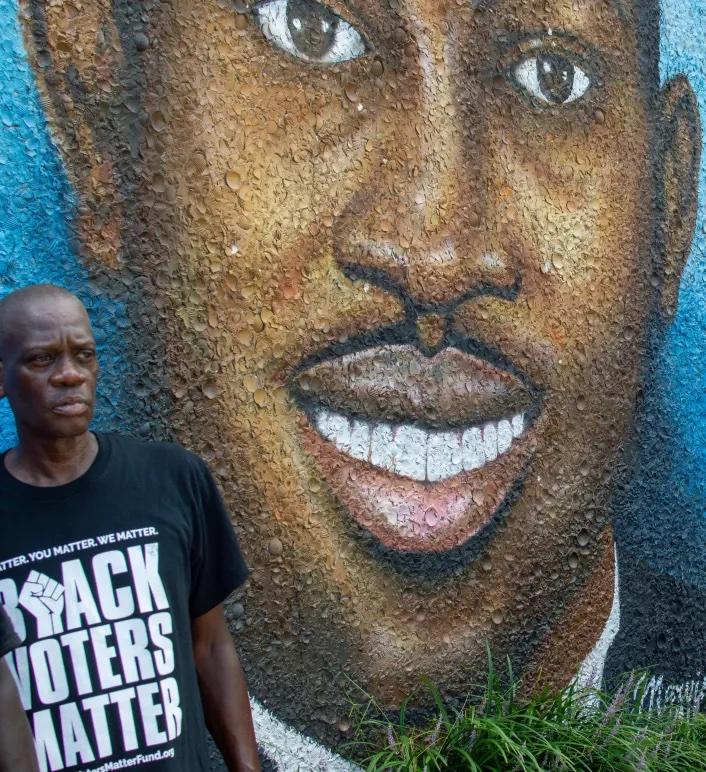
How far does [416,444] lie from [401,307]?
36 centimetres

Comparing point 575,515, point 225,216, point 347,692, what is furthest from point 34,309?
point 575,515

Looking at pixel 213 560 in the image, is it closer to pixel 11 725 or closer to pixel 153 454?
pixel 153 454

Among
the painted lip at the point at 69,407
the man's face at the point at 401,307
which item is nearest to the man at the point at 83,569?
the painted lip at the point at 69,407

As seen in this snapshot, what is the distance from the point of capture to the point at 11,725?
1453 millimetres

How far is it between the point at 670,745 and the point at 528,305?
1.29 metres

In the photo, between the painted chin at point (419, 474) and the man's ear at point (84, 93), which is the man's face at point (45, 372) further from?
the painted chin at point (419, 474)

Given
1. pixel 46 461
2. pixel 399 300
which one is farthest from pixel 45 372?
pixel 399 300

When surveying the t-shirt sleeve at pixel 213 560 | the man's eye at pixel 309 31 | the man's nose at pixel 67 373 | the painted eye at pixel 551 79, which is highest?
the man's eye at pixel 309 31

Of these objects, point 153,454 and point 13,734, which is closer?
point 13,734

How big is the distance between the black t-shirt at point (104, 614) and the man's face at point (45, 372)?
0.10 meters

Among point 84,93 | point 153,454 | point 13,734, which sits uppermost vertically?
point 84,93

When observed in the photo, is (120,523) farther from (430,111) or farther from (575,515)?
(575,515)

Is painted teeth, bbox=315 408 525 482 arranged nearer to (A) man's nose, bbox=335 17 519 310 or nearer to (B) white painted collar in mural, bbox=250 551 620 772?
(A) man's nose, bbox=335 17 519 310

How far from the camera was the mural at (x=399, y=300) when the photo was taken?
89.0 inches
